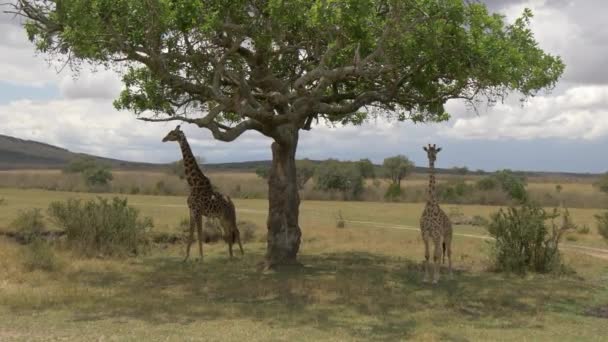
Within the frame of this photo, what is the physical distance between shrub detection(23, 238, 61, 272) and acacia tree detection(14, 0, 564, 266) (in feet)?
15.2

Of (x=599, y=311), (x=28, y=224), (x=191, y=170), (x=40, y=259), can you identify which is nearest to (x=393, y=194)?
(x=28, y=224)

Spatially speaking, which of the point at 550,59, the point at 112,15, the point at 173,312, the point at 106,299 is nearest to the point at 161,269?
the point at 106,299

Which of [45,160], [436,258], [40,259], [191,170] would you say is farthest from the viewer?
[45,160]

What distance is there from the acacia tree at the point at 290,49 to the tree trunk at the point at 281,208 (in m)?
0.02

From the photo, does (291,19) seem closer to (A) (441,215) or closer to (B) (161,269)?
(A) (441,215)

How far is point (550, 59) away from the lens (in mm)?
13859

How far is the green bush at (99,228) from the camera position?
58.1 feet

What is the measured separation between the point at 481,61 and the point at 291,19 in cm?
392

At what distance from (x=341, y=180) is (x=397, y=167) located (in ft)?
65.7

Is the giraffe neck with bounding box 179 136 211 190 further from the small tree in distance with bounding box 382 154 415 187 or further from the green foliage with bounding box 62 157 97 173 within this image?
the green foliage with bounding box 62 157 97 173

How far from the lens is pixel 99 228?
1783 cm

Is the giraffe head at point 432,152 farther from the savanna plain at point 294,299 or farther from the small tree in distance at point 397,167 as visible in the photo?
the small tree in distance at point 397,167

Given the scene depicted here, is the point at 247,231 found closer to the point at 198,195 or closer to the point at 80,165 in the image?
the point at 198,195

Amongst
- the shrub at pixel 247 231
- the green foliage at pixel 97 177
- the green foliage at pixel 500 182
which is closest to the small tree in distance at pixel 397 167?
the green foliage at pixel 500 182
